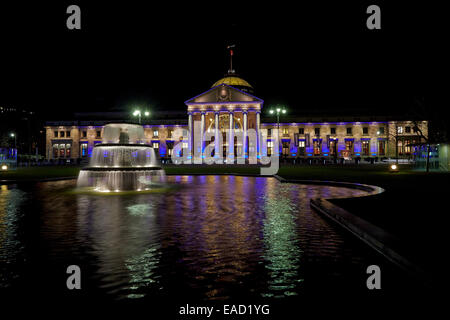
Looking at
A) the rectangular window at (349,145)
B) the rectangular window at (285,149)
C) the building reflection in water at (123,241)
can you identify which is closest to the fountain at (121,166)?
the building reflection in water at (123,241)

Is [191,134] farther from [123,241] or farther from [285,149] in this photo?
[123,241]

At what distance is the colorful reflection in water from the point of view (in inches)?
209

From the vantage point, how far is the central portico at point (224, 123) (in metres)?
78.2

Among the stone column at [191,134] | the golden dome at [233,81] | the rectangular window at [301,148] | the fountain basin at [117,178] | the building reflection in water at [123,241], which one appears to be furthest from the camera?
the golden dome at [233,81]

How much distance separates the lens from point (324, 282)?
5352 millimetres

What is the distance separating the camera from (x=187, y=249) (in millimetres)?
7246

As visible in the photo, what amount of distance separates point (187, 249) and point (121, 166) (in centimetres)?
1351

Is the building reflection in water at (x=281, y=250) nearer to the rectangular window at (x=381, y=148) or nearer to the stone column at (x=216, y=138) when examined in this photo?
the stone column at (x=216, y=138)

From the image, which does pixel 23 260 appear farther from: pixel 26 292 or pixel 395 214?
pixel 395 214

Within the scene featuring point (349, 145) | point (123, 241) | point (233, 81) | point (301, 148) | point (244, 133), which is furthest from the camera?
point (233, 81)

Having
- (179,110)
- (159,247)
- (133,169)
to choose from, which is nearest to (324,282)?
(159,247)

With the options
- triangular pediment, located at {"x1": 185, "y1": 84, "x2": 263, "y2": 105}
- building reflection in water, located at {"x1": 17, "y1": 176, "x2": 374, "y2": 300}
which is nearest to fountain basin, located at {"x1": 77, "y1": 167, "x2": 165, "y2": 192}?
building reflection in water, located at {"x1": 17, "y1": 176, "x2": 374, "y2": 300}

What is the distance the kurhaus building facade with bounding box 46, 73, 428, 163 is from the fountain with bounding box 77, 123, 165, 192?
2081 inches

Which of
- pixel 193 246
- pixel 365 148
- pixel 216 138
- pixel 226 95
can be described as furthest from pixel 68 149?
pixel 193 246
